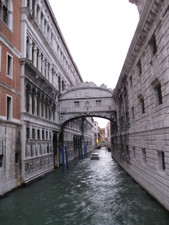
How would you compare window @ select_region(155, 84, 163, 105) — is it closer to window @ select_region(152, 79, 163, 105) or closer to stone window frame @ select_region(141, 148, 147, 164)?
window @ select_region(152, 79, 163, 105)

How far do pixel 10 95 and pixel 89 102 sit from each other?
1463cm

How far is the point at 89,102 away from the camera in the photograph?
26906mm

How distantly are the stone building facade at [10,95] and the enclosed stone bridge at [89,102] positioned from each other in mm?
12576

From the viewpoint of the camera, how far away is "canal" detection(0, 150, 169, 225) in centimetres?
832

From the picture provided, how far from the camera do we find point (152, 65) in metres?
10.3

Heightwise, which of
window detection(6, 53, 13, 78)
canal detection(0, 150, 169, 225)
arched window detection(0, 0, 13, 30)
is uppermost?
arched window detection(0, 0, 13, 30)

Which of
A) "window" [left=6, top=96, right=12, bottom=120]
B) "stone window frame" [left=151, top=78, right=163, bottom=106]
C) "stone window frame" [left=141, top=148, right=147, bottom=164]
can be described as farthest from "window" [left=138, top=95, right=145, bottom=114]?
"window" [left=6, top=96, right=12, bottom=120]

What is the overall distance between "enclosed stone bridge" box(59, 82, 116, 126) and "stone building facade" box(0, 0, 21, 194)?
1258 cm

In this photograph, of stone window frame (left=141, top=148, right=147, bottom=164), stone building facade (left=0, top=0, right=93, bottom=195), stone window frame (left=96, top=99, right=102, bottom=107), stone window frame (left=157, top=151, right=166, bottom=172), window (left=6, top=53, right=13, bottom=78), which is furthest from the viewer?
stone window frame (left=96, top=99, right=102, bottom=107)

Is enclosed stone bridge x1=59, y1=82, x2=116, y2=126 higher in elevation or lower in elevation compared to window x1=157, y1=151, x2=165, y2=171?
higher

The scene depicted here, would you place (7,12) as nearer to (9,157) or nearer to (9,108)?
(9,108)

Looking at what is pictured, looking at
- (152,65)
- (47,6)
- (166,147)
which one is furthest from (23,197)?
(47,6)

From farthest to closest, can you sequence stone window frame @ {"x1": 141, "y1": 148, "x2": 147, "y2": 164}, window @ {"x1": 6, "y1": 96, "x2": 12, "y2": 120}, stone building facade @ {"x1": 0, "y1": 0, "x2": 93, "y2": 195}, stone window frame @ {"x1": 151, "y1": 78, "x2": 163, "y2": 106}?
1. window @ {"x1": 6, "y1": 96, "x2": 12, "y2": 120}
2. stone window frame @ {"x1": 141, "y1": 148, "x2": 147, "y2": 164}
3. stone building facade @ {"x1": 0, "y1": 0, "x2": 93, "y2": 195}
4. stone window frame @ {"x1": 151, "y1": 78, "x2": 163, "y2": 106}

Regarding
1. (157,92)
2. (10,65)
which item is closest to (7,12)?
(10,65)
